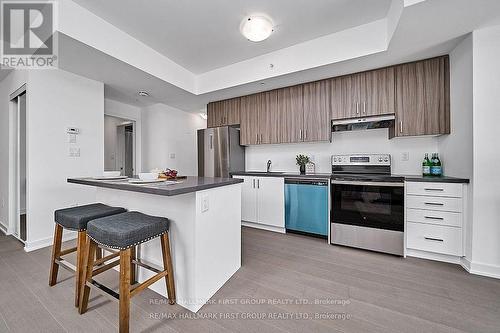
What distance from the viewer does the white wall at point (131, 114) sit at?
422cm

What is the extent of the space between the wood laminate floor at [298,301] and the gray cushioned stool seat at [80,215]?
23.3 inches

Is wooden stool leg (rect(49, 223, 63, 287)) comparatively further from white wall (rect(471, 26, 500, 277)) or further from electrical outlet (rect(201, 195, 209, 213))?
white wall (rect(471, 26, 500, 277))

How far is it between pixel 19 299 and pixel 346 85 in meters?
4.14

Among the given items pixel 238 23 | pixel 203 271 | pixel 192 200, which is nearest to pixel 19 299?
pixel 203 271

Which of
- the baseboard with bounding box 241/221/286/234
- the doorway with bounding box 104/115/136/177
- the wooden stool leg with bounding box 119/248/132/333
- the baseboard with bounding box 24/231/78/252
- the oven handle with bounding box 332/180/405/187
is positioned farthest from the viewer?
the doorway with bounding box 104/115/136/177

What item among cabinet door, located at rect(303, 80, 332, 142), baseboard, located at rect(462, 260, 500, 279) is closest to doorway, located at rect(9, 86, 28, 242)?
cabinet door, located at rect(303, 80, 332, 142)

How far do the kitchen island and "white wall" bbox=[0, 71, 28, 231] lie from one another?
2.78 metres

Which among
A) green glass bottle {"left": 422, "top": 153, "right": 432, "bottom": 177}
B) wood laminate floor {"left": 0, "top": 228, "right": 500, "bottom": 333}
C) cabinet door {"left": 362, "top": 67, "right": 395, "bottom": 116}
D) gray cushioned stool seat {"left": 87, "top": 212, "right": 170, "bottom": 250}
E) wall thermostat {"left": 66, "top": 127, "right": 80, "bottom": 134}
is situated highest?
cabinet door {"left": 362, "top": 67, "right": 395, "bottom": 116}

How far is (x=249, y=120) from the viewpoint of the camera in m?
3.81

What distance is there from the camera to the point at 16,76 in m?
2.93

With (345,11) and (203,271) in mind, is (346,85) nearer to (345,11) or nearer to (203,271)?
(345,11)

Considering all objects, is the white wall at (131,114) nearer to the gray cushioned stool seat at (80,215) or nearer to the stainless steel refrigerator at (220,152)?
the stainless steel refrigerator at (220,152)

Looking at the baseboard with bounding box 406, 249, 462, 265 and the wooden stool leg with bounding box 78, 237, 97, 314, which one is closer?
the wooden stool leg with bounding box 78, 237, 97, 314

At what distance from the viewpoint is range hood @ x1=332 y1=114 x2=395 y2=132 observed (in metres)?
2.73
